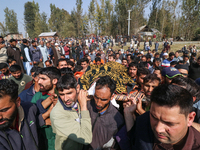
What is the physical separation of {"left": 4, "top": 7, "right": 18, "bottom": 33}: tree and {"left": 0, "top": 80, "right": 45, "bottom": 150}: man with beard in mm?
78719

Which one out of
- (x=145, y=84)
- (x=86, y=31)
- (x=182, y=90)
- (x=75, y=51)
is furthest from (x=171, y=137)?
(x=86, y=31)

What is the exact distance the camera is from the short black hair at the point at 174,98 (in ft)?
3.84

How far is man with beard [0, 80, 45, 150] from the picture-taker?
1484 mm

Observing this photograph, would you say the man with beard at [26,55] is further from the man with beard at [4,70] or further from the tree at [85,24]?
the tree at [85,24]

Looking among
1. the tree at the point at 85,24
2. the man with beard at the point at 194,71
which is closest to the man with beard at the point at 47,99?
the man with beard at the point at 194,71

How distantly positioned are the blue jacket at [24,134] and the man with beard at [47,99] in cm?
14

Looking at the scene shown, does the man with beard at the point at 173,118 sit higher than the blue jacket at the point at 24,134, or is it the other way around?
the man with beard at the point at 173,118

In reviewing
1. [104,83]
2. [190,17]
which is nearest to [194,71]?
[104,83]

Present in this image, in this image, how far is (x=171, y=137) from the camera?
46.3 inches

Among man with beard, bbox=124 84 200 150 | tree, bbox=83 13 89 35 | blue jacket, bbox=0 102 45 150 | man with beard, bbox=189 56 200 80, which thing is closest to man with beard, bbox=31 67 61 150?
blue jacket, bbox=0 102 45 150

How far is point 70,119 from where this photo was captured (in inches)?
72.2

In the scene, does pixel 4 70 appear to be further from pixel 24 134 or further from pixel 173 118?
pixel 173 118

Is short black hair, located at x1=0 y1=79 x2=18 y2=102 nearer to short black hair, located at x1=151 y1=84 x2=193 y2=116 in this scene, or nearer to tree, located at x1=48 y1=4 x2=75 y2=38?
short black hair, located at x1=151 y1=84 x2=193 y2=116

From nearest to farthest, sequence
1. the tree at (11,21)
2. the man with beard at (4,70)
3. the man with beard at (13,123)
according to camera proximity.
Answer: the man with beard at (13,123)
the man with beard at (4,70)
the tree at (11,21)
